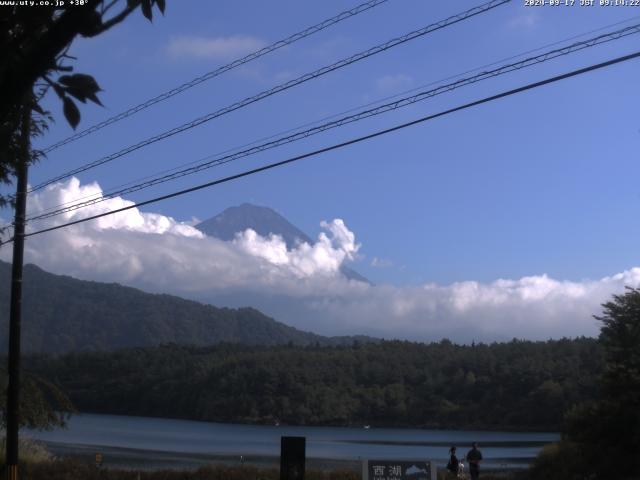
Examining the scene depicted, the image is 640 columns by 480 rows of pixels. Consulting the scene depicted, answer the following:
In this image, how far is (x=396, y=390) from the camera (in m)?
89.1

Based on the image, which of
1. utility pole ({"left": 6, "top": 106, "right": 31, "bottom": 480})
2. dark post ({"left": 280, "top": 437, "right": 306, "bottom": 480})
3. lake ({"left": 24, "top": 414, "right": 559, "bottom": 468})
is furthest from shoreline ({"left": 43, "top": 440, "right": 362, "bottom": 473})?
dark post ({"left": 280, "top": 437, "right": 306, "bottom": 480})

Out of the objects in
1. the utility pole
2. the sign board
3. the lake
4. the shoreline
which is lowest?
the lake

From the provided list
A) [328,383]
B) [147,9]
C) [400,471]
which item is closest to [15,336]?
[400,471]

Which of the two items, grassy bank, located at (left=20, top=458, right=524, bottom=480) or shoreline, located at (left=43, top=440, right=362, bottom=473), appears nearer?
grassy bank, located at (left=20, top=458, right=524, bottom=480)

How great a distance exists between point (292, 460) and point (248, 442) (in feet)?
176

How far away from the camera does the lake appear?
5134cm

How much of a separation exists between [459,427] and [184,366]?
36471 mm

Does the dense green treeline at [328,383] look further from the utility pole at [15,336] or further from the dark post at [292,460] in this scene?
the dark post at [292,460]

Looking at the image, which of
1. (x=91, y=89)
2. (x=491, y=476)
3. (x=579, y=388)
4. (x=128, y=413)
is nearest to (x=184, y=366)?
(x=128, y=413)

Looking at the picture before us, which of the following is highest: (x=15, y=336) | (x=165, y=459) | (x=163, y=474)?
(x=15, y=336)

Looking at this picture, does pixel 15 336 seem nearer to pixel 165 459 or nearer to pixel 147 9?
pixel 147 9

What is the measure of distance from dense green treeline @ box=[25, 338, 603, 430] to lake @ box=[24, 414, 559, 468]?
2.07 m

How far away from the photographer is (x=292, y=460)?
672 inches

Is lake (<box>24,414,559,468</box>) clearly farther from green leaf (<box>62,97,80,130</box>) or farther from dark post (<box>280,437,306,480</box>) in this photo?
green leaf (<box>62,97,80,130</box>)
